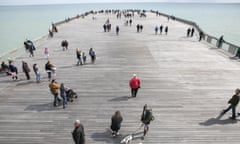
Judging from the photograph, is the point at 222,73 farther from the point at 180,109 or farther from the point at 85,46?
the point at 85,46

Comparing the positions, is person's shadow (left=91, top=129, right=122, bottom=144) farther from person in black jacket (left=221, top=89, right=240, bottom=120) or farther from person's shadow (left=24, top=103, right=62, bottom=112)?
person in black jacket (left=221, top=89, right=240, bottom=120)

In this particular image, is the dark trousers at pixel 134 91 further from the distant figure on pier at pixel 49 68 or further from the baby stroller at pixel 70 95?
the distant figure on pier at pixel 49 68

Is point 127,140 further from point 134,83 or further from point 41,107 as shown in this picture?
point 41,107

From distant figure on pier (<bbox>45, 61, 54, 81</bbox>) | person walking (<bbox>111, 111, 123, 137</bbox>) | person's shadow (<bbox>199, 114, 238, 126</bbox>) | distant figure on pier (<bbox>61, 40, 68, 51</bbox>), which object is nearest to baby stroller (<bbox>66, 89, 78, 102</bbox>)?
distant figure on pier (<bbox>45, 61, 54, 81</bbox>)

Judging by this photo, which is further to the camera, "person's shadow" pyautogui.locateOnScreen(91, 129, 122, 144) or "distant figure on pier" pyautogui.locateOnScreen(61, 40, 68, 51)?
"distant figure on pier" pyautogui.locateOnScreen(61, 40, 68, 51)

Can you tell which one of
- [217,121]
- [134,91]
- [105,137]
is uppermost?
[134,91]

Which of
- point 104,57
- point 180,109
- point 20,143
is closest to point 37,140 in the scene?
point 20,143

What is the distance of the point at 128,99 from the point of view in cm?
1189

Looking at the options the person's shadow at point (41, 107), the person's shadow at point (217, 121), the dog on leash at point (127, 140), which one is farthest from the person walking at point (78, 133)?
the person's shadow at point (217, 121)

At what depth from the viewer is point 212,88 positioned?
13.3 m

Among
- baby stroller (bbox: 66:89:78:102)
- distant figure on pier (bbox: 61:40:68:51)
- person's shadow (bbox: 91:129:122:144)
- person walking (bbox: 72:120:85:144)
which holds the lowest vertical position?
person's shadow (bbox: 91:129:122:144)

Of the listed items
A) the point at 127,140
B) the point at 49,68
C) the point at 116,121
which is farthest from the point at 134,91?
the point at 49,68

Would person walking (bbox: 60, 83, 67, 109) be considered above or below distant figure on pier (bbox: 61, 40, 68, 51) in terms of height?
below

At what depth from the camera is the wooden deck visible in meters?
8.95
